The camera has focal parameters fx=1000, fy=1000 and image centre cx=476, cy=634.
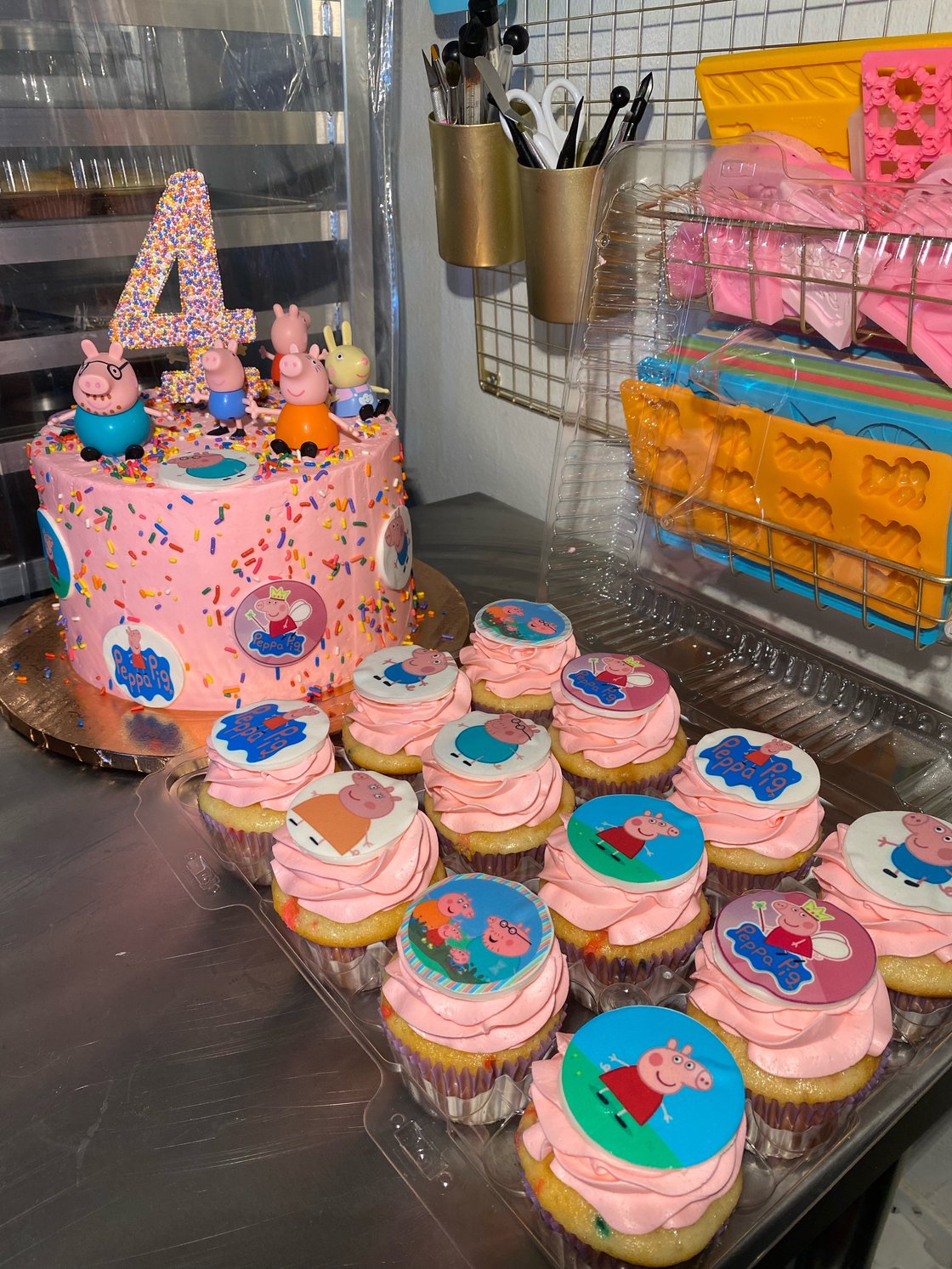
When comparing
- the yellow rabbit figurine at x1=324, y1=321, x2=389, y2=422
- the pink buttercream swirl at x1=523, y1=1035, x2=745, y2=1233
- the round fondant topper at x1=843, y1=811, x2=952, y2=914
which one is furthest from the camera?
the yellow rabbit figurine at x1=324, y1=321, x2=389, y2=422

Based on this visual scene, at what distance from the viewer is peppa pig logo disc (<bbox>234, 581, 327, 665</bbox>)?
1.12 metres

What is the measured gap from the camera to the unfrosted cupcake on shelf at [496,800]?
3.01 feet

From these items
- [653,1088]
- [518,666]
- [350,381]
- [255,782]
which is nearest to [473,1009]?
[653,1088]

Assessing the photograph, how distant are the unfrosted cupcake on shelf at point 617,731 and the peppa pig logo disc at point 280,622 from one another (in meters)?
0.30

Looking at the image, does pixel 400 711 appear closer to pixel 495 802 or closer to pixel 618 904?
pixel 495 802

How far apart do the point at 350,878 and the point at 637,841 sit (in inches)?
9.5

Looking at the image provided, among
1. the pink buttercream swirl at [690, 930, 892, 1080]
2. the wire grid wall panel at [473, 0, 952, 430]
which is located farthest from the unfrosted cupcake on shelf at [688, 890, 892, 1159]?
the wire grid wall panel at [473, 0, 952, 430]

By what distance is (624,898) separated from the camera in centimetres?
80

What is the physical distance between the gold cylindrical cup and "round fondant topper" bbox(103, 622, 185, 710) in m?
0.69

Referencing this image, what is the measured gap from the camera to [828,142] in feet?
2.96

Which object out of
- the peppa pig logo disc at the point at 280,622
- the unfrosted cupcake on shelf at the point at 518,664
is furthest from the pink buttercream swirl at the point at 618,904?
the peppa pig logo disc at the point at 280,622

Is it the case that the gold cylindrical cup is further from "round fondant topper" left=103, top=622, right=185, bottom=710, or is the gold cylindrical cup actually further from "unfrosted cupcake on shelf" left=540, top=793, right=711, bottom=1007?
"unfrosted cupcake on shelf" left=540, top=793, right=711, bottom=1007

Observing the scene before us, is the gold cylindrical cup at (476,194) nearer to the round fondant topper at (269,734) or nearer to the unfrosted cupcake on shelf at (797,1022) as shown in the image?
the round fondant topper at (269,734)

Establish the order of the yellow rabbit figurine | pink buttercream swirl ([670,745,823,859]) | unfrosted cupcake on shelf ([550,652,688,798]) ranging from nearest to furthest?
1. pink buttercream swirl ([670,745,823,859])
2. unfrosted cupcake on shelf ([550,652,688,798])
3. the yellow rabbit figurine
